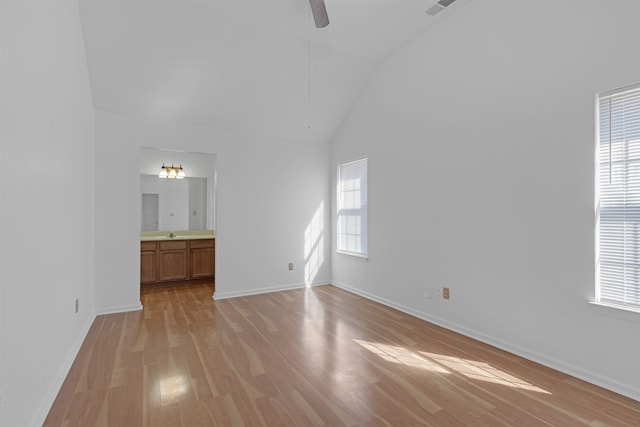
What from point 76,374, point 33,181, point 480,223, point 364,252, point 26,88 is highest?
point 26,88

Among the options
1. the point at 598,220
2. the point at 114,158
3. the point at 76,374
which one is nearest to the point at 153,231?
the point at 114,158

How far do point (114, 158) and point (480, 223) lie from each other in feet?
13.9

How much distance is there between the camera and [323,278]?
215 inches

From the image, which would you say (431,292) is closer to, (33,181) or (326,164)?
Result: (326,164)

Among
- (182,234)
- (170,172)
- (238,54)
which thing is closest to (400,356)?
(238,54)

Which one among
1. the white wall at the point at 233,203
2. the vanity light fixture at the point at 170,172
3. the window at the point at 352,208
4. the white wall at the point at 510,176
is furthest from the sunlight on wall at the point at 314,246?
the vanity light fixture at the point at 170,172

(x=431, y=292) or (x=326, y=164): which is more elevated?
(x=326, y=164)

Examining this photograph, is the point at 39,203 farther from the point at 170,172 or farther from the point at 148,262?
the point at 170,172

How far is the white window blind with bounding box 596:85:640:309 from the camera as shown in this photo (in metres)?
2.16

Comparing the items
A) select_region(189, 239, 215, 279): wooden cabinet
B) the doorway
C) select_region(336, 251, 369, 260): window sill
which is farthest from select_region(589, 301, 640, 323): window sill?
the doorway

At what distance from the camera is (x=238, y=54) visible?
3715 millimetres

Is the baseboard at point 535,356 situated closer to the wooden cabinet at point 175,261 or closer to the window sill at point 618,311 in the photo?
the window sill at point 618,311

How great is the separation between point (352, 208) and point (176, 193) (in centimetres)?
335

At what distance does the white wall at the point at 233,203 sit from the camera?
12.9 ft
